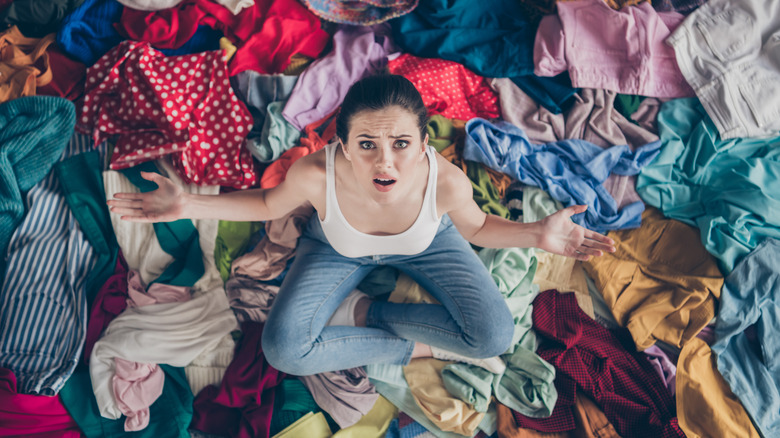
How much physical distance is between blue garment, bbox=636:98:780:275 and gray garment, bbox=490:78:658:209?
7 centimetres

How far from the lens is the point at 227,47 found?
1.73m

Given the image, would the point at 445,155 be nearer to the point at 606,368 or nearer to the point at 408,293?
the point at 408,293

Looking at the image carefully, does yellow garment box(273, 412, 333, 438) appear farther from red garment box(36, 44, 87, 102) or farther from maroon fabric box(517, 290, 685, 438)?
red garment box(36, 44, 87, 102)

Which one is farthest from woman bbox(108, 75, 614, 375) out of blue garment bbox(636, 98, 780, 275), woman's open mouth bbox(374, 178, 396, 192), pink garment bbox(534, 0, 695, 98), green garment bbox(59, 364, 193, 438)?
pink garment bbox(534, 0, 695, 98)

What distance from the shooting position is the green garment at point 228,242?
1.64 m

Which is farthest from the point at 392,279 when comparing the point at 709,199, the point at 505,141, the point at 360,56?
the point at 709,199

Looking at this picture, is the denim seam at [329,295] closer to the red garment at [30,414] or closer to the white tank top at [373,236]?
the white tank top at [373,236]

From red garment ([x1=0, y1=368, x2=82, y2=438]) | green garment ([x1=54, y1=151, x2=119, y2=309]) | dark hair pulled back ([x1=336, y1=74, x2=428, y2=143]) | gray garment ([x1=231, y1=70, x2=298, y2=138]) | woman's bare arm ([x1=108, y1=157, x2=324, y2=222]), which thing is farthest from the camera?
gray garment ([x1=231, y1=70, x2=298, y2=138])

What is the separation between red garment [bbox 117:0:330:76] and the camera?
1.71 metres

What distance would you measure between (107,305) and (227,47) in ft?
2.99

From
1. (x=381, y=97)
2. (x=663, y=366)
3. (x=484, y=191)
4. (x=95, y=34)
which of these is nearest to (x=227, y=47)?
(x=95, y=34)

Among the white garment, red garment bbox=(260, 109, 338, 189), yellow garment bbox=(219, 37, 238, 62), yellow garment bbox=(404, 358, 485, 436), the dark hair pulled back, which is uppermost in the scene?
the dark hair pulled back

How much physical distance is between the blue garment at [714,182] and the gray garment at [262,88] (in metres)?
1.21

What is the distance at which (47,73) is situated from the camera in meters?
1.66
